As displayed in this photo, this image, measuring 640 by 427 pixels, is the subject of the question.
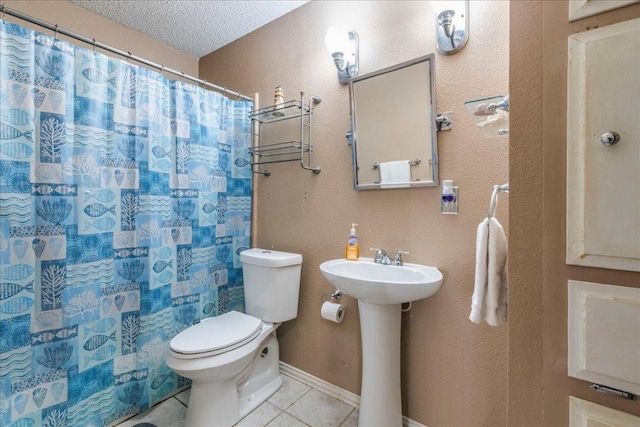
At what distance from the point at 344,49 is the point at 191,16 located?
3.75ft

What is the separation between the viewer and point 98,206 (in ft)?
4.49

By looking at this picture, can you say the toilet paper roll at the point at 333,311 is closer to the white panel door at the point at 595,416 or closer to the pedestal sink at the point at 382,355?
the pedestal sink at the point at 382,355

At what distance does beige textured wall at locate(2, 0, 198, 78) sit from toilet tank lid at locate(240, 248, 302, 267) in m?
1.73

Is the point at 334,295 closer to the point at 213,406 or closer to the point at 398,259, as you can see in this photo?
the point at 398,259

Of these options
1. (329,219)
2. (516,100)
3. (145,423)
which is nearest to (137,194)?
(329,219)

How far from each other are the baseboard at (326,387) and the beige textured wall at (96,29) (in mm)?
2497

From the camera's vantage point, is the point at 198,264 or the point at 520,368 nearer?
the point at 520,368

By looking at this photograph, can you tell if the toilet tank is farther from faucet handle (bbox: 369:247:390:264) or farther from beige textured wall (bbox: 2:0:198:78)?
beige textured wall (bbox: 2:0:198:78)

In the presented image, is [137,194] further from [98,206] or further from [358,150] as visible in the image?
[358,150]

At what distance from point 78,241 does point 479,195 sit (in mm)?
1861

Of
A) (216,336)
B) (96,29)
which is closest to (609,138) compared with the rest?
(216,336)

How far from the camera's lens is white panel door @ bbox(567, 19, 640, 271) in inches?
17.5

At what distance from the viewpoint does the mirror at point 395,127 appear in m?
1.31

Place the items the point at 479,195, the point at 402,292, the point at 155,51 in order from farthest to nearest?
the point at 155,51 → the point at 479,195 → the point at 402,292
